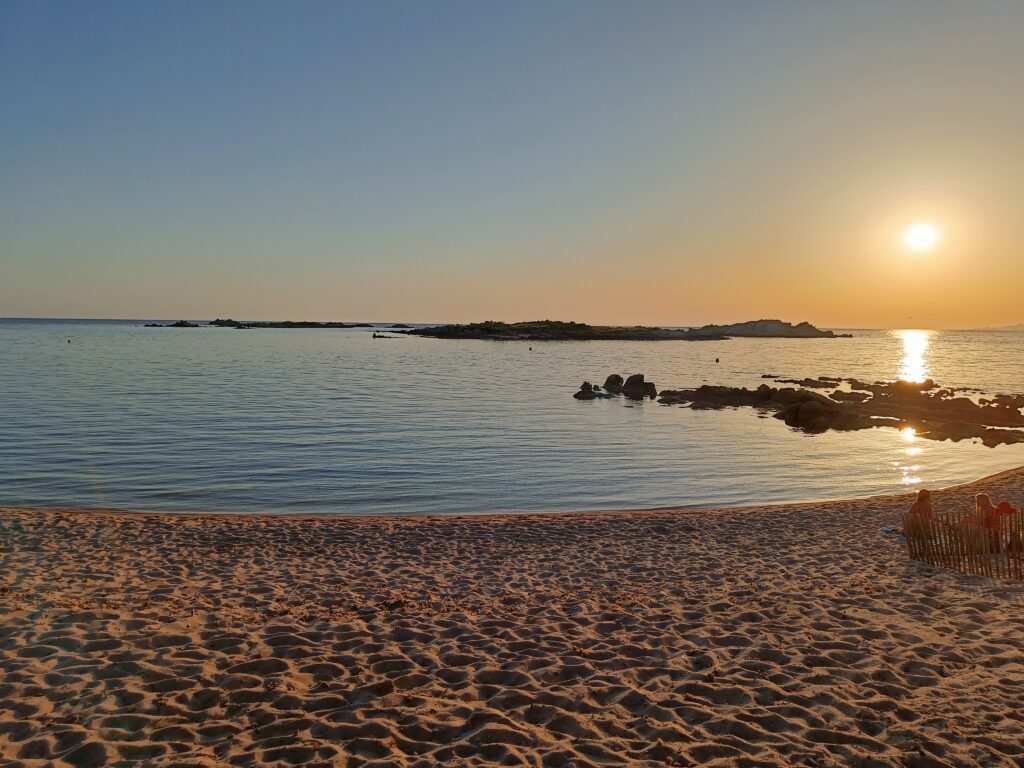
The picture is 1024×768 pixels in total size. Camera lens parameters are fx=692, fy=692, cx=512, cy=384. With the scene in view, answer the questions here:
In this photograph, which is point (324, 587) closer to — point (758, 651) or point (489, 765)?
point (489, 765)

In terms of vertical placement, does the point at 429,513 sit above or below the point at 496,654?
below

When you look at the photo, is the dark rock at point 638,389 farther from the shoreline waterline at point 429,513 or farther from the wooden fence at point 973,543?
the wooden fence at point 973,543

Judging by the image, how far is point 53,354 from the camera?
72.8 meters

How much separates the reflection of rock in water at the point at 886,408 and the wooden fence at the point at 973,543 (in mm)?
21889

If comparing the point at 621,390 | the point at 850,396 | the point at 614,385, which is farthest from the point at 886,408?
the point at 614,385

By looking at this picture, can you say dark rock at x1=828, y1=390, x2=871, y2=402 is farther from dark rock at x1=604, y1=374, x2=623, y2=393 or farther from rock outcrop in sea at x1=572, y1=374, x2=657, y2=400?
dark rock at x1=604, y1=374, x2=623, y2=393

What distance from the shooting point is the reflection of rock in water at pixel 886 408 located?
3275 centimetres

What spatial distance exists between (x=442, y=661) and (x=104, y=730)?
3.27 meters

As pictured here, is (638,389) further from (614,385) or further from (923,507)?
(923,507)

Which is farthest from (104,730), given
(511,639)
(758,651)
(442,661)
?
(758,651)

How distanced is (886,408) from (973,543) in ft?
104

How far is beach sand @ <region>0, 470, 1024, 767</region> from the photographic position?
600 centimetres

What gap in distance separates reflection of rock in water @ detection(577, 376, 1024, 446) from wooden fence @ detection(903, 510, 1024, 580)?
21.9 m

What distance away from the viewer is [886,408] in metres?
39.4
